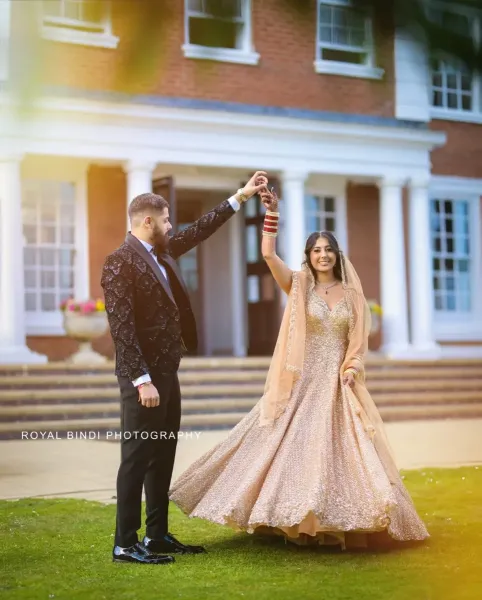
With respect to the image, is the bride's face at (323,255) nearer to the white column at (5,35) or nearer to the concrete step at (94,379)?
the white column at (5,35)

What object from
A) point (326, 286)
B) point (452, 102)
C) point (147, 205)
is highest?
point (452, 102)

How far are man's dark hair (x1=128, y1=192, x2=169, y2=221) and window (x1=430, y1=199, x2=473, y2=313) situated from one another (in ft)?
39.2

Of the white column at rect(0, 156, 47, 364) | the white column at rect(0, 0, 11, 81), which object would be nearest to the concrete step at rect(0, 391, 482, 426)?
the white column at rect(0, 156, 47, 364)

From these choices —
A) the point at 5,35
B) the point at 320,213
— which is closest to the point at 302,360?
the point at 5,35

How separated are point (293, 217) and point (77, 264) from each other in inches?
120

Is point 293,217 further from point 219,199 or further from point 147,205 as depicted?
point 147,205

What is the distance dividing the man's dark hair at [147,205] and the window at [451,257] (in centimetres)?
1195

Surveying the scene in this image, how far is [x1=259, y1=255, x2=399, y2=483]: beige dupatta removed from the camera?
16.2 ft

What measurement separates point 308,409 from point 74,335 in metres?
8.11

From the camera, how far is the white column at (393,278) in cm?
1435

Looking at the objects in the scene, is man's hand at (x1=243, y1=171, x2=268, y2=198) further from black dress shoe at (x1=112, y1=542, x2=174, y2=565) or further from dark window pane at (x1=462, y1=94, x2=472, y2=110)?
dark window pane at (x1=462, y1=94, x2=472, y2=110)

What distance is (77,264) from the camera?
13.7 meters

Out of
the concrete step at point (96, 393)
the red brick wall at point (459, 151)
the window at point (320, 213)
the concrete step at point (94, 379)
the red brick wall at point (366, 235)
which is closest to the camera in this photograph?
the concrete step at point (96, 393)

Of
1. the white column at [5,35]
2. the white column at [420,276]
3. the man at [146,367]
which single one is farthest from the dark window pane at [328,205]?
the white column at [5,35]
